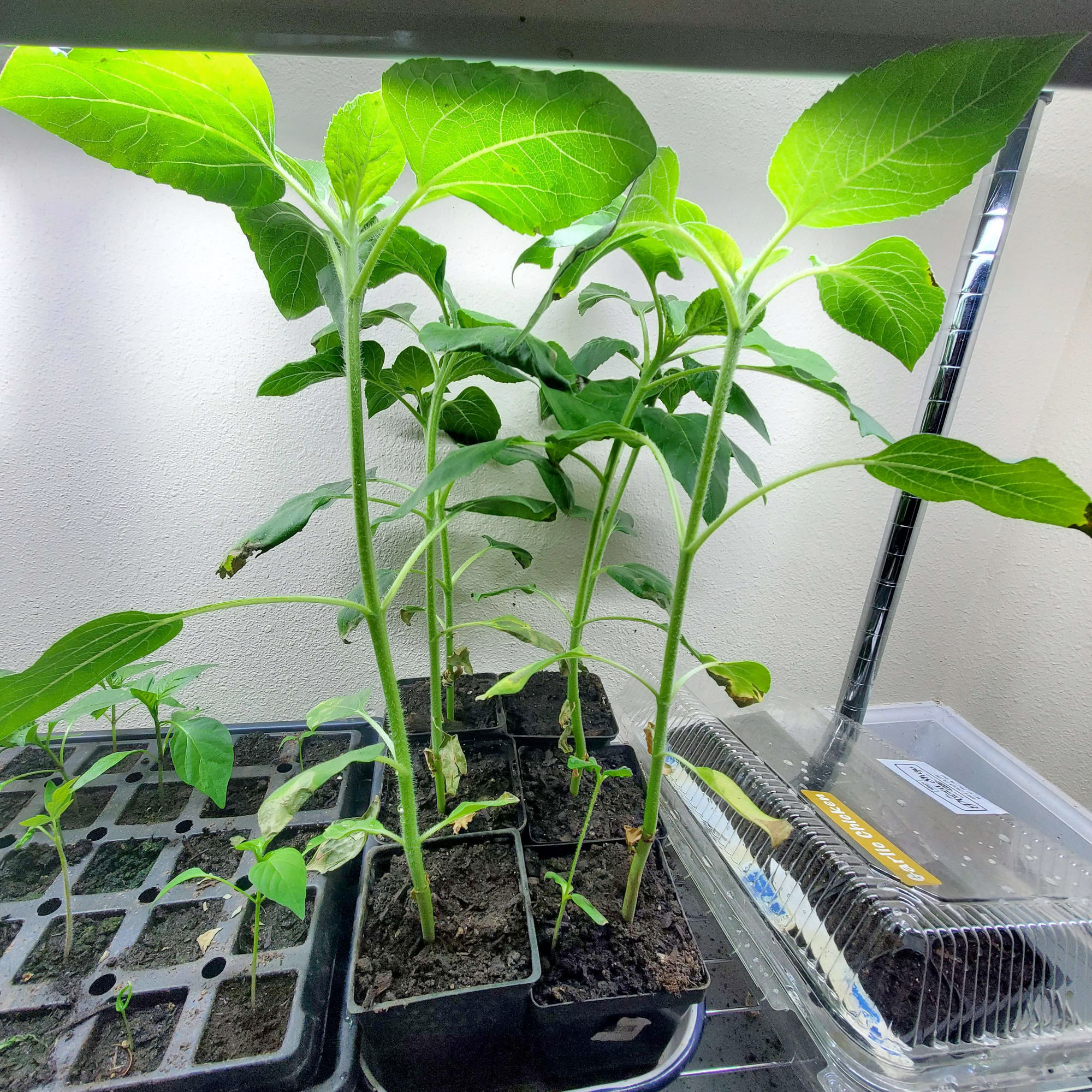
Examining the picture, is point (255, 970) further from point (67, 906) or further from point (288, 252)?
point (288, 252)

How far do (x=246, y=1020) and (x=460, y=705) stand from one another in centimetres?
45

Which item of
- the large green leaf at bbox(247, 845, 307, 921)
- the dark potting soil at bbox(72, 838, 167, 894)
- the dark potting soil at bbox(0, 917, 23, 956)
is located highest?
the large green leaf at bbox(247, 845, 307, 921)

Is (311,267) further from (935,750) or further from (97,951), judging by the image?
(935,750)

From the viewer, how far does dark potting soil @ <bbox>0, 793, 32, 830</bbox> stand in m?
0.69

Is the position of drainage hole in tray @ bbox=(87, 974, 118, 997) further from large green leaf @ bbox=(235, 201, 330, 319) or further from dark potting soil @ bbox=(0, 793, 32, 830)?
large green leaf @ bbox=(235, 201, 330, 319)

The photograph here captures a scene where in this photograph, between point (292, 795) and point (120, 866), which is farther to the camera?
point (120, 866)

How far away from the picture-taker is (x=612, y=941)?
20.4 inches

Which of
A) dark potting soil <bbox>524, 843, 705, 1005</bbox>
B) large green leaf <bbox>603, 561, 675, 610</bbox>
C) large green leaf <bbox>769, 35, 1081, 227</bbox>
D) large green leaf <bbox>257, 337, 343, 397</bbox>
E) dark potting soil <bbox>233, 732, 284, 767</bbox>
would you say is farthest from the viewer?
dark potting soil <bbox>233, 732, 284, 767</bbox>

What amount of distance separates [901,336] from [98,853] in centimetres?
108

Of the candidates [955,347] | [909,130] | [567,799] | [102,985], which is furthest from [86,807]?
[955,347]

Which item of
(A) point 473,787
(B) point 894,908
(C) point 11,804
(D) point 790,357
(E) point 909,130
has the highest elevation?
(E) point 909,130

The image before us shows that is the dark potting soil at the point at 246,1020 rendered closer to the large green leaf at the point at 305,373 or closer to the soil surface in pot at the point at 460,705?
the soil surface in pot at the point at 460,705

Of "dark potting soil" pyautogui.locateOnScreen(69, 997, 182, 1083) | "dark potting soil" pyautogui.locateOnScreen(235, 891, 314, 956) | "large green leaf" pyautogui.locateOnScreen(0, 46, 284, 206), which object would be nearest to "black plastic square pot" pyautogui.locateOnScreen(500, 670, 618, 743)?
"dark potting soil" pyautogui.locateOnScreen(235, 891, 314, 956)

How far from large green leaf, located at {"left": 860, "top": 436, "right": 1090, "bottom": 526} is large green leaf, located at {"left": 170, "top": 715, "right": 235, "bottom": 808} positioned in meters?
0.72
